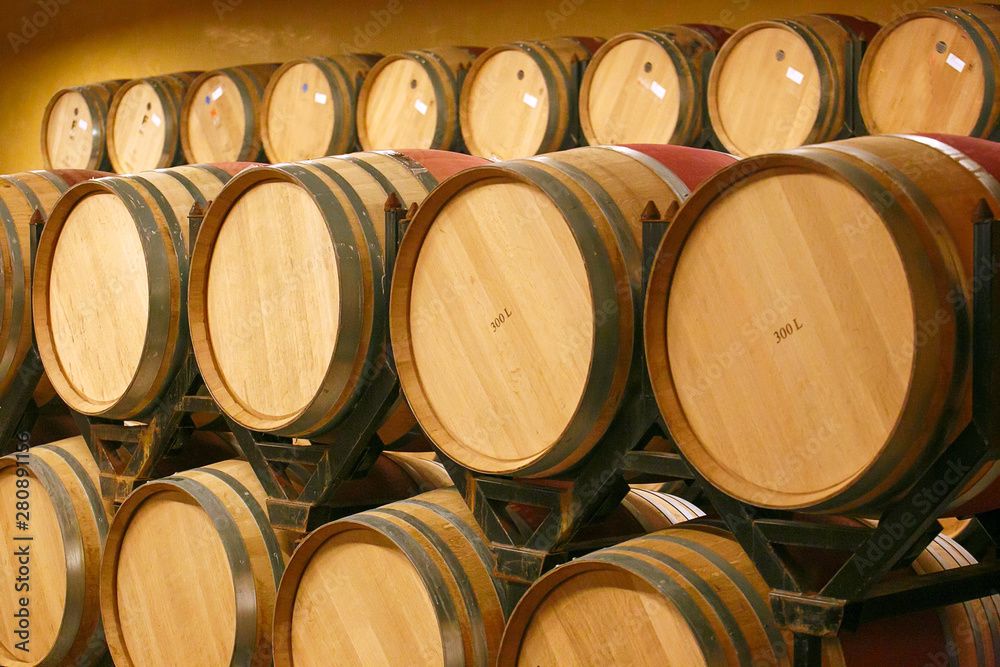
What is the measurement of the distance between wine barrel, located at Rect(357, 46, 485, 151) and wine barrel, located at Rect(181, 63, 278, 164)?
98 centimetres

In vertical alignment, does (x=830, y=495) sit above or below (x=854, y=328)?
below

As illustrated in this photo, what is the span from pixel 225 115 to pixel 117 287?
3752 millimetres

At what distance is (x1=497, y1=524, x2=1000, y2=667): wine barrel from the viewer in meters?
2.23

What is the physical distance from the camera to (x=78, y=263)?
375cm

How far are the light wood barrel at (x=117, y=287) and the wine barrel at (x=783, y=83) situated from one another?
7.39ft

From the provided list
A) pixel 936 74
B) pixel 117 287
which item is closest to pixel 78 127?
pixel 117 287

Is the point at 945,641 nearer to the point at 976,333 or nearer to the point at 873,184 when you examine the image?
the point at 976,333

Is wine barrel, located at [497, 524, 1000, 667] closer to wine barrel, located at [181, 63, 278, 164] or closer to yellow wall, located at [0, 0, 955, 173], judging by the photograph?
yellow wall, located at [0, 0, 955, 173]

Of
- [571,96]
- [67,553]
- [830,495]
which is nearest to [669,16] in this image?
[571,96]

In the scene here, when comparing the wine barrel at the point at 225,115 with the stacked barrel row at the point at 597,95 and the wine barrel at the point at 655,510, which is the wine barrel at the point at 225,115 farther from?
the wine barrel at the point at 655,510

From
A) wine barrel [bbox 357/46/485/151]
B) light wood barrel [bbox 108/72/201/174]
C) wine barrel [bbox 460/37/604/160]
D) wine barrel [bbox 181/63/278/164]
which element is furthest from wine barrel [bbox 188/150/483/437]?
light wood barrel [bbox 108/72/201/174]

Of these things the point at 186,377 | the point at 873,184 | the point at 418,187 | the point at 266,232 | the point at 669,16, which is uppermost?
the point at 669,16

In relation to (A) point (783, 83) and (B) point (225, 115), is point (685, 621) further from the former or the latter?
(B) point (225, 115)

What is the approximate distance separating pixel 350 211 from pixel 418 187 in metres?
0.31
